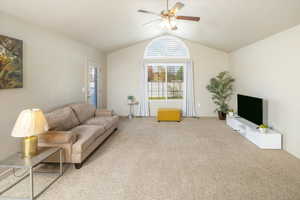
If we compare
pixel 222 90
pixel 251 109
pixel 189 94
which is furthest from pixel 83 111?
pixel 222 90

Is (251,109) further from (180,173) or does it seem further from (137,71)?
(137,71)

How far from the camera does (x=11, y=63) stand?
2.87 metres

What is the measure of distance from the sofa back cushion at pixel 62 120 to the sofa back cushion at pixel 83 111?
17 cm

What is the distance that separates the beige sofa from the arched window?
3.86 metres

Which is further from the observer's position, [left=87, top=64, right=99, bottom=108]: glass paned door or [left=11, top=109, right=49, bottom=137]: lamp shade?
[left=87, top=64, right=99, bottom=108]: glass paned door

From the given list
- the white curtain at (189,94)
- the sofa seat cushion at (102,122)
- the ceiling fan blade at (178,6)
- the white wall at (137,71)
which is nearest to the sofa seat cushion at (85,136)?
the sofa seat cushion at (102,122)

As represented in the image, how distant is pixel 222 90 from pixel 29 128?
252 inches

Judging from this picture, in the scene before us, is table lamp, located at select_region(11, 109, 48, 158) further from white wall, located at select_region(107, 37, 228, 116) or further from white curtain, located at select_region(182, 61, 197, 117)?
white curtain, located at select_region(182, 61, 197, 117)

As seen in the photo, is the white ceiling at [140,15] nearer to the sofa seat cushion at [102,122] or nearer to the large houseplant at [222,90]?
the large houseplant at [222,90]

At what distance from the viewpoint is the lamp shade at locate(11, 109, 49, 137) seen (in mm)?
2371

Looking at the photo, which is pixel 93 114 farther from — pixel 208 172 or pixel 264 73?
pixel 264 73

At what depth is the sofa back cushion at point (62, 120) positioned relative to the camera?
10.8ft

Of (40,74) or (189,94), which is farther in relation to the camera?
(189,94)

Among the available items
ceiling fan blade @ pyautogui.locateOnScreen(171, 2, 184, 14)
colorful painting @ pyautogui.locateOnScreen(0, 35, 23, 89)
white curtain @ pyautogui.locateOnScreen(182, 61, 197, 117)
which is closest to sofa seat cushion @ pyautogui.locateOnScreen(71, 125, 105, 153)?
colorful painting @ pyautogui.locateOnScreen(0, 35, 23, 89)
